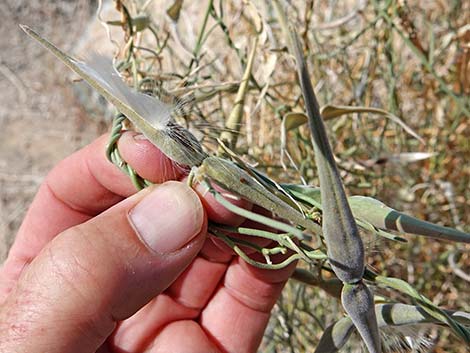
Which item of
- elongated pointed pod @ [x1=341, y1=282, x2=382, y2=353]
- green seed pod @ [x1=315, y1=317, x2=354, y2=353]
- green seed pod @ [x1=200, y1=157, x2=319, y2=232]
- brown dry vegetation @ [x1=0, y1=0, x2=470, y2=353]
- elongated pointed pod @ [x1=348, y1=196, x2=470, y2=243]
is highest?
green seed pod @ [x1=200, y1=157, x2=319, y2=232]

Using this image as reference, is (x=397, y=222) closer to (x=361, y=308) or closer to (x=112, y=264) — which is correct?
(x=361, y=308)

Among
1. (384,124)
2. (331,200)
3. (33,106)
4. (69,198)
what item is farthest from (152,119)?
(33,106)

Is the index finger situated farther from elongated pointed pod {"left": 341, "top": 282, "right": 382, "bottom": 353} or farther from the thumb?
elongated pointed pod {"left": 341, "top": 282, "right": 382, "bottom": 353}

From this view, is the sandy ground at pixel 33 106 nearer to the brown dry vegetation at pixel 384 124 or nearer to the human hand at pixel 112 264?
the brown dry vegetation at pixel 384 124

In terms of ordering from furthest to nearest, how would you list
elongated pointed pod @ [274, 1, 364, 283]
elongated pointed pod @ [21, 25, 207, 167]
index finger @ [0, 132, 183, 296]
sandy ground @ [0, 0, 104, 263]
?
sandy ground @ [0, 0, 104, 263] → index finger @ [0, 132, 183, 296] → elongated pointed pod @ [21, 25, 207, 167] → elongated pointed pod @ [274, 1, 364, 283]

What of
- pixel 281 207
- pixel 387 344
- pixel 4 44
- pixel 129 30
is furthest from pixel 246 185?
pixel 4 44

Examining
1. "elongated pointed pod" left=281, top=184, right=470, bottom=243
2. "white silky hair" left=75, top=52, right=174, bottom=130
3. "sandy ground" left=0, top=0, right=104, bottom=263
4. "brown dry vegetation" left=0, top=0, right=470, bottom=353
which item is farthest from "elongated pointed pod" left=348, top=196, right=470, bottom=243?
"sandy ground" left=0, top=0, right=104, bottom=263

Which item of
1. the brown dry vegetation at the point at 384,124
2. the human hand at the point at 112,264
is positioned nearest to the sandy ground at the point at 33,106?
the brown dry vegetation at the point at 384,124

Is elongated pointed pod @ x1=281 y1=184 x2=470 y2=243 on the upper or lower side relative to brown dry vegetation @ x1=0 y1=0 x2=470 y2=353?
upper
